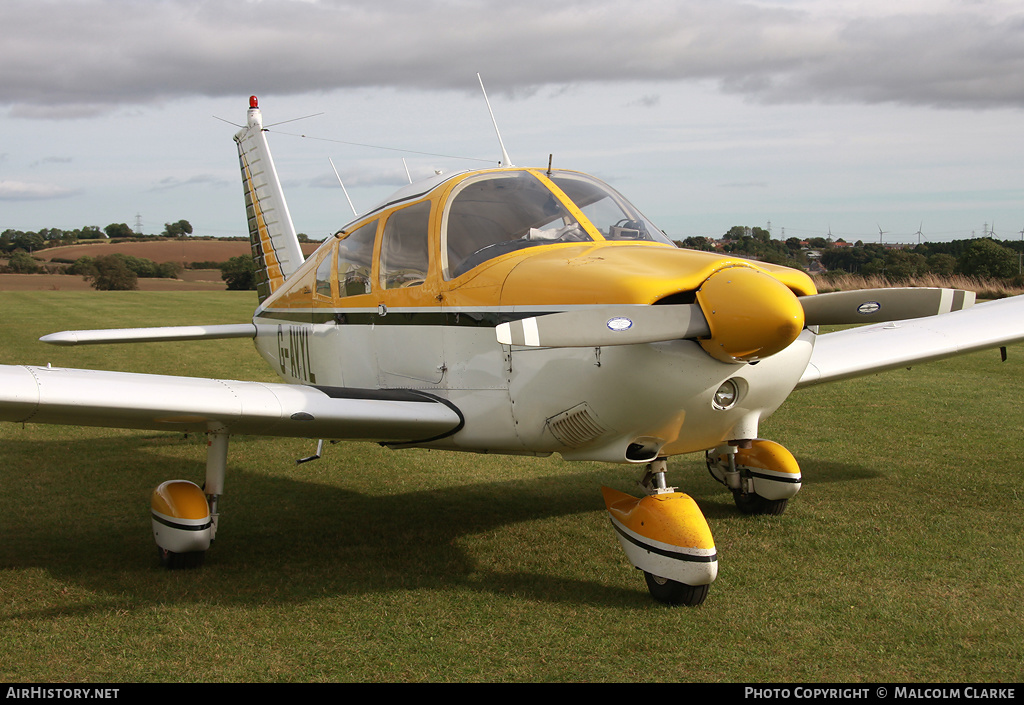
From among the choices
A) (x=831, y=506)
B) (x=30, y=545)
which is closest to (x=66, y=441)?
(x=30, y=545)

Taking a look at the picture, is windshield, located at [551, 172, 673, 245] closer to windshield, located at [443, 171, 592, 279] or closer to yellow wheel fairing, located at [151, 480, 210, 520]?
windshield, located at [443, 171, 592, 279]

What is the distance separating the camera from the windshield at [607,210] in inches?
194

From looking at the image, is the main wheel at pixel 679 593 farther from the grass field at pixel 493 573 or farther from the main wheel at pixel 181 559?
the main wheel at pixel 181 559

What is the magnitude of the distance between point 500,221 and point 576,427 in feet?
4.38

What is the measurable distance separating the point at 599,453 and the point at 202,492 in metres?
2.71

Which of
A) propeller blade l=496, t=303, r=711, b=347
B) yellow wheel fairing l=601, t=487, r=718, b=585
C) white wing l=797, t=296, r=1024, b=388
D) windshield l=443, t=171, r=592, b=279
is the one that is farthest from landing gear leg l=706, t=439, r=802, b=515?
propeller blade l=496, t=303, r=711, b=347

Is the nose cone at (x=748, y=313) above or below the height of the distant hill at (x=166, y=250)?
above

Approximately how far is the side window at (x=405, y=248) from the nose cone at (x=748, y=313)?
1.97 m

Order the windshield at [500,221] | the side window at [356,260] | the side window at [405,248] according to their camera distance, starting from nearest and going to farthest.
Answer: the windshield at [500,221], the side window at [405,248], the side window at [356,260]

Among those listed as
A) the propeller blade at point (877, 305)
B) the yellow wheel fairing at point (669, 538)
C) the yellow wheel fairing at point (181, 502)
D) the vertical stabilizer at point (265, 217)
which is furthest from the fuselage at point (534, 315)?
the vertical stabilizer at point (265, 217)

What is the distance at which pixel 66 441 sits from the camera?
909 centimetres

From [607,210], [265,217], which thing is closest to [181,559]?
[607,210]

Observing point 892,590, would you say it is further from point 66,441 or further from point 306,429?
point 66,441

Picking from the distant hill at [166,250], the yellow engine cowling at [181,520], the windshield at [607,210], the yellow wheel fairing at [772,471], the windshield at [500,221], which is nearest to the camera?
the windshield at [500,221]
